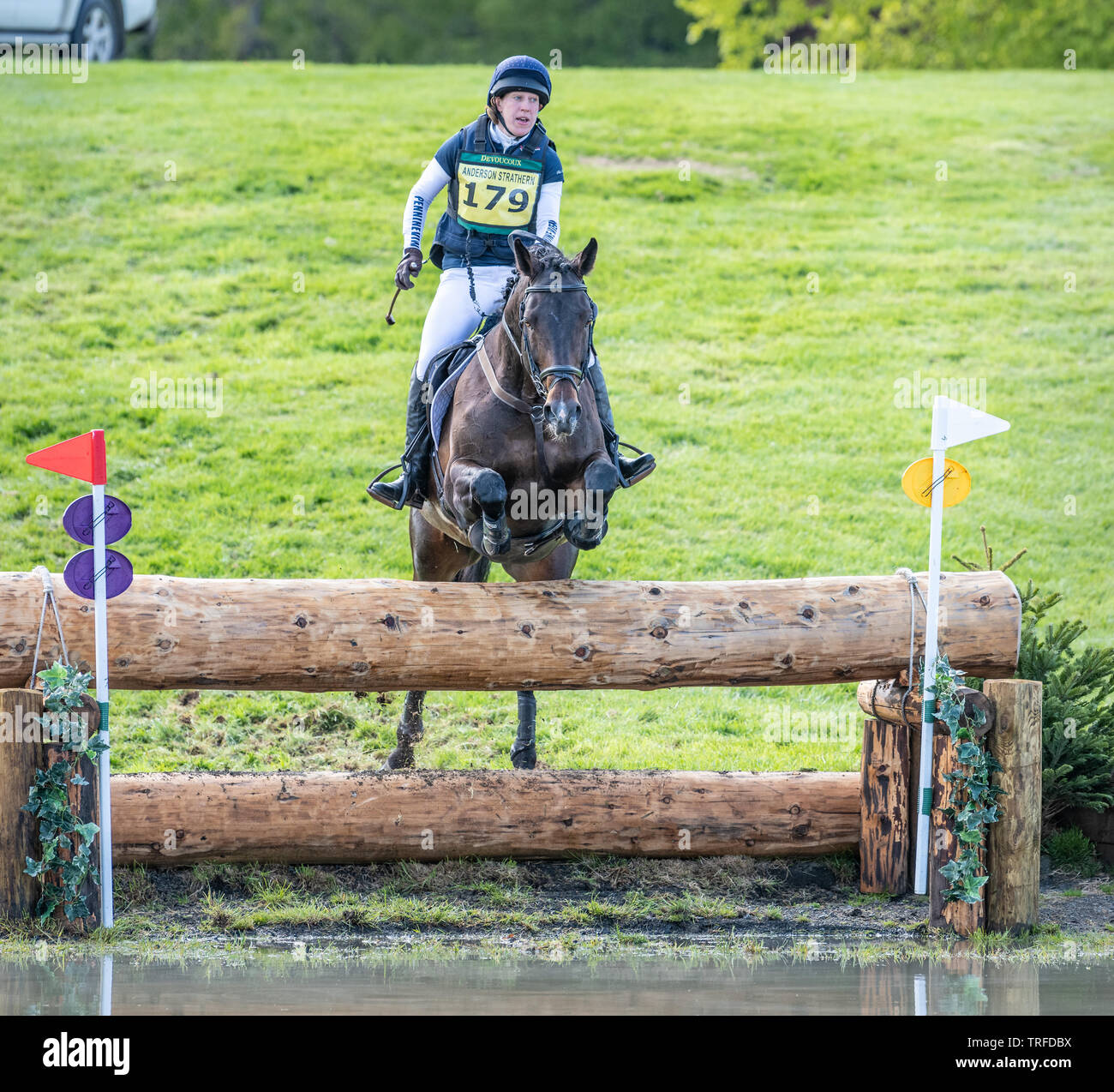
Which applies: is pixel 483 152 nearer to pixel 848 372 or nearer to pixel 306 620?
pixel 306 620

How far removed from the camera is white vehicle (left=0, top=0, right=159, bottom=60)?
59.1 feet

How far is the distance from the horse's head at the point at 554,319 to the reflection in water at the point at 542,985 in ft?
6.89

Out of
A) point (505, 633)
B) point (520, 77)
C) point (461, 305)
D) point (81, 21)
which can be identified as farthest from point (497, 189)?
point (81, 21)

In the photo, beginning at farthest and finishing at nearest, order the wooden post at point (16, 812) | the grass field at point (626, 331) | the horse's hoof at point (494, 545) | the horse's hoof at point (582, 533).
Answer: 1. the grass field at point (626, 331)
2. the horse's hoof at point (582, 533)
3. the horse's hoof at point (494, 545)
4. the wooden post at point (16, 812)

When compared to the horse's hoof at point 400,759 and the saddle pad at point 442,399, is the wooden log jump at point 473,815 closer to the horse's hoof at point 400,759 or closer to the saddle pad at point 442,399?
the horse's hoof at point 400,759

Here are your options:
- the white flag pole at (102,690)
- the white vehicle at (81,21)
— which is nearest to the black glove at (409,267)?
the white flag pole at (102,690)

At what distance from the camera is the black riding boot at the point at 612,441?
20.7 feet

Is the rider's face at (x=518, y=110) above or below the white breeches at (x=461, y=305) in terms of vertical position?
above

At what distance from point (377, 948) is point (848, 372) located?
1100 cm

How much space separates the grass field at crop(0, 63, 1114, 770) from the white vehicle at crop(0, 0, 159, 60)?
1.17 metres

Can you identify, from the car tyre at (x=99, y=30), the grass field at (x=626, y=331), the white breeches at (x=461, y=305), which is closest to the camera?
the white breeches at (x=461, y=305)

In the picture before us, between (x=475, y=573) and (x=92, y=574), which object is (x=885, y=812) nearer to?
(x=475, y=573)

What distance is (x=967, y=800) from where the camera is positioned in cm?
568

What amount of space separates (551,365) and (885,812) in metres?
2.73
